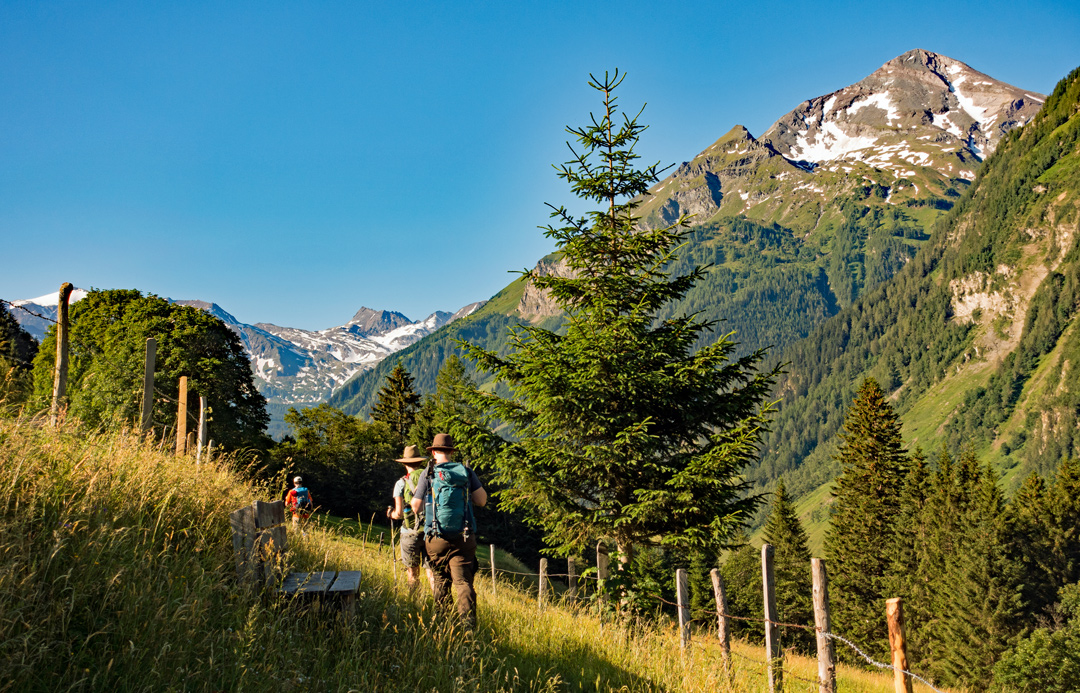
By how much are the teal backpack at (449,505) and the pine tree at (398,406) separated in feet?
145

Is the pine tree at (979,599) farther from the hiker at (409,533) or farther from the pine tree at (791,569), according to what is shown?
the hiker at (409,533)

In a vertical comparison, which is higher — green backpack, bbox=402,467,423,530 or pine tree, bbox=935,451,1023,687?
green backpack, bbox=402,467,423,530

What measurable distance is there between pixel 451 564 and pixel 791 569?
46660 mm

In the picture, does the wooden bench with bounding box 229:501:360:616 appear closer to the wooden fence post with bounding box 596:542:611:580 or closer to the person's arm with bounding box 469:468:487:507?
the person's arm with bounding box 469:468:487:507

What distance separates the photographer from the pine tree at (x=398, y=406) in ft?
164

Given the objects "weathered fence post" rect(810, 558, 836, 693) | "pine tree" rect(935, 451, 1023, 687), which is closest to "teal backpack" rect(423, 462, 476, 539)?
"weathered fence post" rect(810, 558, 836, 693)

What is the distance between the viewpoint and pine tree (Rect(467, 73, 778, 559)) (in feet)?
36.2

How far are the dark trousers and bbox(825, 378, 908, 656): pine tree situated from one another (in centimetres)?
3813

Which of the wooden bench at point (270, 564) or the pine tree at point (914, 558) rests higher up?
the wooden bench at point (270, 564)

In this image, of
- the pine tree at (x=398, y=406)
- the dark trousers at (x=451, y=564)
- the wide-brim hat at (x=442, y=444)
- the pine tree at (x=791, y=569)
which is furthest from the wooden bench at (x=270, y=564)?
the pine tree at (x=398, y=406)

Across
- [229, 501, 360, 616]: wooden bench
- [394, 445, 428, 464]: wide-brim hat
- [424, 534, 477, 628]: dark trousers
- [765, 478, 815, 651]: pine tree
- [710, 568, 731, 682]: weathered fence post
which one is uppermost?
[394, 445, 428, 464]: wide-brim hat

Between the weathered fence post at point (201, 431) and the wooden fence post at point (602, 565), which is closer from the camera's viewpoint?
the weathered fence post at point (201, 431)

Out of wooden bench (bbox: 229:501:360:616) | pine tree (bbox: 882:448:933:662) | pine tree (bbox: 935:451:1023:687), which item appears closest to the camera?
wooden bench (bbox: 229:501:360:616)

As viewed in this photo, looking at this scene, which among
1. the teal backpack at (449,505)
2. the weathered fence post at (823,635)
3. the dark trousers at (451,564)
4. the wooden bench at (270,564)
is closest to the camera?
the wooden bench at (270,564)
